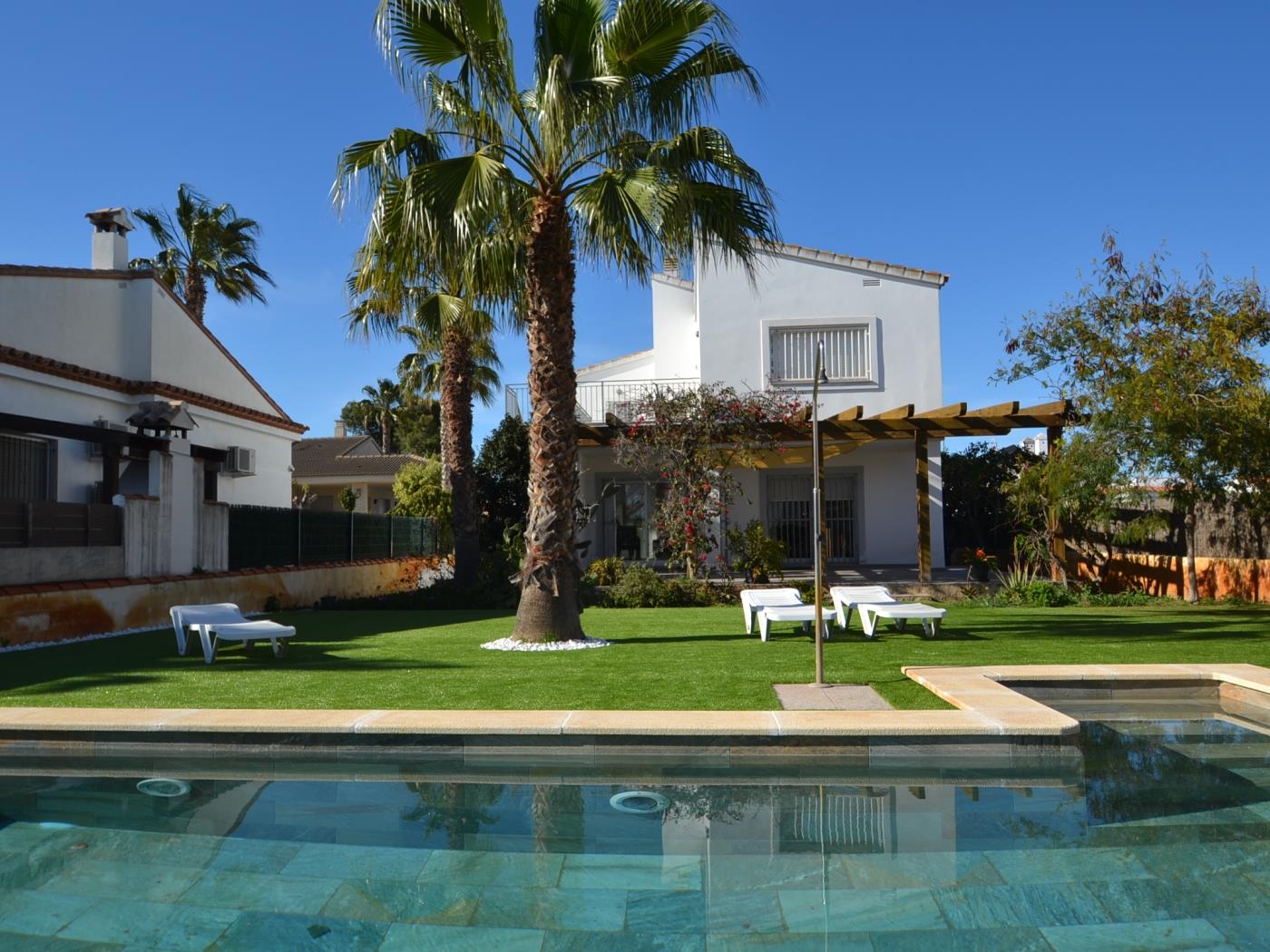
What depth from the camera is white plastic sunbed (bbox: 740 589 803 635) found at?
12531mm

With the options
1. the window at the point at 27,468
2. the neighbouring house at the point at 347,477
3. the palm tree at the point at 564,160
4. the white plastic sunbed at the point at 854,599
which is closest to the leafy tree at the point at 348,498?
the neighbouring house at the point at 347,477

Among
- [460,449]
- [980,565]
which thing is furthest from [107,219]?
[980,565]

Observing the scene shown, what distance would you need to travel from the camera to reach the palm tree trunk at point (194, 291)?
2725 centimetres

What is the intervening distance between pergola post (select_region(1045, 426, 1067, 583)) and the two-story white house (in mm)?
3565

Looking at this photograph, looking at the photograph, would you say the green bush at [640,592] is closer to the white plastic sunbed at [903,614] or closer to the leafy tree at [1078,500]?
the white plastic sunbed at [903,614]

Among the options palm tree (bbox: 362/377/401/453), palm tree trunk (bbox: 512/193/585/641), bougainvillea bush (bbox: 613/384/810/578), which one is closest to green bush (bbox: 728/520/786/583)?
bougainvillea bush (bbox: 613/384/810/578)

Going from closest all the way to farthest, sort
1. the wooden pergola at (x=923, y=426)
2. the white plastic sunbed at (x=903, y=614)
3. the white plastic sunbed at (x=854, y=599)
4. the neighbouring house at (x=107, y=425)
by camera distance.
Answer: the white plastic sunbed at (x=903, y=614) → the white plastic sunbed at (x=854, y=599) → the neighbouring house at (x=107, y=425) → the wooden pergola at (x=923, y=426)

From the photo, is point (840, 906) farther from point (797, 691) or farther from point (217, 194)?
point (217, 194)

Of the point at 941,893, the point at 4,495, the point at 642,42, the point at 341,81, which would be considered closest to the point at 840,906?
the point at 941,893

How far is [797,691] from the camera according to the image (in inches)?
318

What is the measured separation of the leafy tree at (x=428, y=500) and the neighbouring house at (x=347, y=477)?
31.2 feet

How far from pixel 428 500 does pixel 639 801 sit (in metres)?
23.9

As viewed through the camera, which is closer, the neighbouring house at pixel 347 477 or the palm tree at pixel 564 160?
the palm tree at pixel 564 160

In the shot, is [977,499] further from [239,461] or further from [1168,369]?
[239,461]
